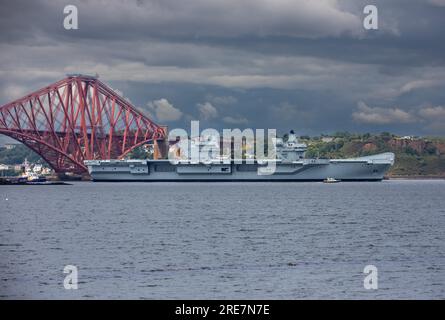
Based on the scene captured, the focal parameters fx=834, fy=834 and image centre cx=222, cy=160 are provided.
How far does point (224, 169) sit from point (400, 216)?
71064 millimetres

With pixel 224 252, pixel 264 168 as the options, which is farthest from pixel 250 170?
pixel 224 252

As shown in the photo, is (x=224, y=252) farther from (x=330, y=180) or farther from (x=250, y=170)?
(x=250, y=170)

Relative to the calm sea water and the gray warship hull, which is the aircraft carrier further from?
the calm sea water

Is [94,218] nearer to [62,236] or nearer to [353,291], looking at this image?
[62,236]

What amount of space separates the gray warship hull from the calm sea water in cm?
5756

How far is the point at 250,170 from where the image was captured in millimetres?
137125

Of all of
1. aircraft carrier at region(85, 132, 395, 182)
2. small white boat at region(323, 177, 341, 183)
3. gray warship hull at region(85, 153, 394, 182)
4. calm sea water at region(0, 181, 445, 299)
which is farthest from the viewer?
gray warship hull at region(85, 153, 394, 182)

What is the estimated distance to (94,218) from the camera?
6494 cm

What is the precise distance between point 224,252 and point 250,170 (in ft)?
310

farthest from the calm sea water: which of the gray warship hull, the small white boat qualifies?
the gray warship hull

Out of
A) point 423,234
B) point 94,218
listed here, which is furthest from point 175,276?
point 94,218

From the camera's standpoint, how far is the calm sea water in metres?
32.8

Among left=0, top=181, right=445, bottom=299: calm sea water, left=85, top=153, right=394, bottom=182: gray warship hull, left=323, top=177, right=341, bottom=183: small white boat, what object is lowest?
left=0, top=181, right=445, bottom=299: calm sea water
